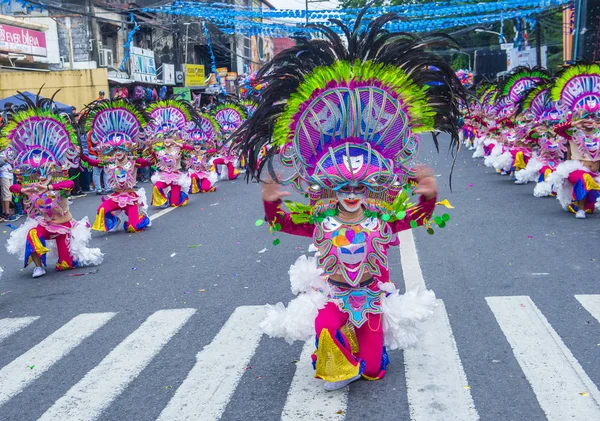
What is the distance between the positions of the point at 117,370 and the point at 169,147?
9.93 m

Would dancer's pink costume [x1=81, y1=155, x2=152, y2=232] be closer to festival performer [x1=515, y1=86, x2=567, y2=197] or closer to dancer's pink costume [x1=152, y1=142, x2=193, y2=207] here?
dancer's pink costume [x1=152, y1=142, x2=193, y2=207]

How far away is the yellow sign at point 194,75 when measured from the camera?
38969 mm

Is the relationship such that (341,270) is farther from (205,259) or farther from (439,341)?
(205,259)

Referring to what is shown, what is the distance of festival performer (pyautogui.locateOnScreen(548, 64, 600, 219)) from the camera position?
10.7 meters

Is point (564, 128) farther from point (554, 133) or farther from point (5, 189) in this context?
point (5, 189)

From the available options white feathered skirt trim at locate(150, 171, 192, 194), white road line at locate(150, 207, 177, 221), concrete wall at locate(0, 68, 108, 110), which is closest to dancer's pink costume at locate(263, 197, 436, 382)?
white road line at locate(150, 207, 177, 221)

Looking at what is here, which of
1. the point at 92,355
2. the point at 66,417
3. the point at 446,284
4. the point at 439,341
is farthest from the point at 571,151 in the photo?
the point at 66,417

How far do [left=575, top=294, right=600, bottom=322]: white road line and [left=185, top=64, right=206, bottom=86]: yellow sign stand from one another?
34.0 m

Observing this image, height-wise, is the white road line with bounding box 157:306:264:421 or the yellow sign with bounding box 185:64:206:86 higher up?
the yellow sign with bounding box 185:64:206:86

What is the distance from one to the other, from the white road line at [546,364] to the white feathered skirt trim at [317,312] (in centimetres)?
84

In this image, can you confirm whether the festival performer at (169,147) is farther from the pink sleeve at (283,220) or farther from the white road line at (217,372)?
the pink sleeve at (283,220)

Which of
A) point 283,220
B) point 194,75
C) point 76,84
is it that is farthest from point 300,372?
point 194,75

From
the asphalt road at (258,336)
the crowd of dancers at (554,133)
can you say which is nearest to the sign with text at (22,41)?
the asphalt road at (258,336)

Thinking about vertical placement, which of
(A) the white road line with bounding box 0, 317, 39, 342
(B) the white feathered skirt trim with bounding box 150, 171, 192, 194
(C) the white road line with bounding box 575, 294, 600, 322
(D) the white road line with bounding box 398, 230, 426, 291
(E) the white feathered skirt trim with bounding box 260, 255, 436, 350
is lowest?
(A) the white road line with bounding box 0, 317, 39, 342
